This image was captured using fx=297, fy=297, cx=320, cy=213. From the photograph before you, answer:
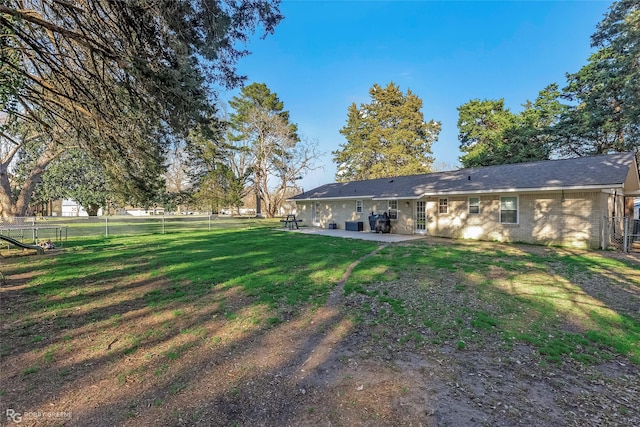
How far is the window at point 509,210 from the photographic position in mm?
13023

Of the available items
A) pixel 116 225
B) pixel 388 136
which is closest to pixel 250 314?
pixel 116 225

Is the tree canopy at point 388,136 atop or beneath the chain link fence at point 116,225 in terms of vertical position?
atop

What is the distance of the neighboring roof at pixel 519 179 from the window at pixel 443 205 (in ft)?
2.07

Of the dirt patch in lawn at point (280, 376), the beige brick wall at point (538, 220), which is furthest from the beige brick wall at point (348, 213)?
the dirt patch in lawn at point (280, 376)

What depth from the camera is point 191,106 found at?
18.3ft

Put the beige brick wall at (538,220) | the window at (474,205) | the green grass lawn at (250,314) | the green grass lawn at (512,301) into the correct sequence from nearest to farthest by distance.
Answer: the green grass lawn at (250,314), the green grass lawn at (512,301), the beige brick wall at (538,220), the window at (474,205)

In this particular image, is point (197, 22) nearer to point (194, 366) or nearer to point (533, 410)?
point (194, 366)

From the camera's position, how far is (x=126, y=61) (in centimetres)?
507

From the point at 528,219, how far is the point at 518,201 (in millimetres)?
854

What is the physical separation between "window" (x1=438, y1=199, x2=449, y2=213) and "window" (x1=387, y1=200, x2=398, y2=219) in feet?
8.51

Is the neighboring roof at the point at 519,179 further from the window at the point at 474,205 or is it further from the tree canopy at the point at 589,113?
the tree canopy at the point at 589,113

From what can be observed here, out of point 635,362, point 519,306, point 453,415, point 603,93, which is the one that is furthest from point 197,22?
point 603,93

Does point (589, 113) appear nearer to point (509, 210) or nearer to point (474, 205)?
point (509, 210)

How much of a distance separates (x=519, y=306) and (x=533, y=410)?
301 centimetres
